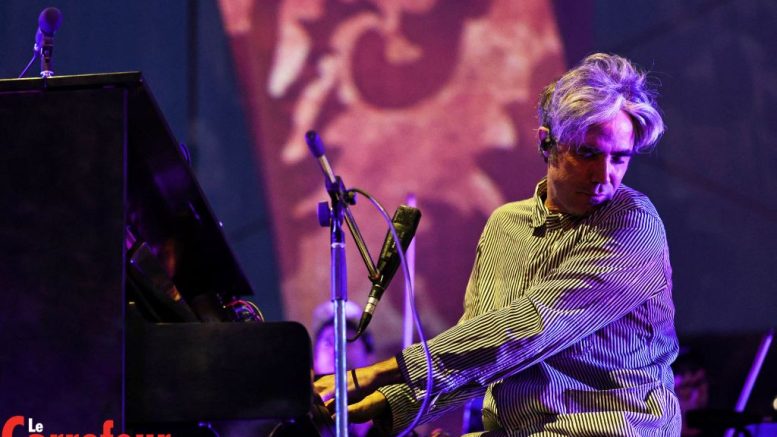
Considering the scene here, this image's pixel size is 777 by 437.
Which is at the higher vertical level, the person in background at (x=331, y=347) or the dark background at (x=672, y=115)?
the dark background at (x=672, y=115)

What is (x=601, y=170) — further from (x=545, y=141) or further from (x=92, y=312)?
(x=92, y=312)

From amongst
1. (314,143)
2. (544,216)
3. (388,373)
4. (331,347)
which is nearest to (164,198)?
(314,143)

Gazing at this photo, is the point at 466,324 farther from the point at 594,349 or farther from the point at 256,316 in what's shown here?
the point at 256,316

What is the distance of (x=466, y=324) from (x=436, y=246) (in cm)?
312

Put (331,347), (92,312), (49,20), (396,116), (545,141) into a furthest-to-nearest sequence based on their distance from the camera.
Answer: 1. (396,116)
2. (331,347)
3. (545,141)
4. (49,20)
5. (92,312)

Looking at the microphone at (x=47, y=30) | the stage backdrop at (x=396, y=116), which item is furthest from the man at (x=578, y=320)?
the stage backdrop at (x=396, y=116)

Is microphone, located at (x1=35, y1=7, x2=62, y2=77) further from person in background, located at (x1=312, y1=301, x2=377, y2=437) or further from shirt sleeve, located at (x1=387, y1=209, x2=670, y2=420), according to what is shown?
person in background, located at (x1=312, y1=301, x2=377, y2=437)

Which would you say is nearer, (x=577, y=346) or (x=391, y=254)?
(x=391, y=254)

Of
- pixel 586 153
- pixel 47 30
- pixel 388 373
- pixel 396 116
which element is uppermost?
pixel 396 116

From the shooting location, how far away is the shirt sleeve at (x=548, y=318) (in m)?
2.17

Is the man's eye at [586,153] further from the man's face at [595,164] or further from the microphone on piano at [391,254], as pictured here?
the microphone on piano at [391,254]

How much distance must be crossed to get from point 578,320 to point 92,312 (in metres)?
1.06

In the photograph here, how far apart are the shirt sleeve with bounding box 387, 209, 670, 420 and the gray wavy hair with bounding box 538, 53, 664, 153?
0.81 ft

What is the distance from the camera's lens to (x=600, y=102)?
2.30 meters
